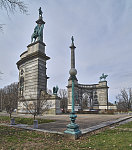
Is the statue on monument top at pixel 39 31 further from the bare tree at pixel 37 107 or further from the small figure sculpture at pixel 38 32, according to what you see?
the bare tree at pixel 37 107

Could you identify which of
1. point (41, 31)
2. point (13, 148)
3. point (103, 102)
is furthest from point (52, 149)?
point (103, 102)

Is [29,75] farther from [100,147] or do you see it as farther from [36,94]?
[100,147]

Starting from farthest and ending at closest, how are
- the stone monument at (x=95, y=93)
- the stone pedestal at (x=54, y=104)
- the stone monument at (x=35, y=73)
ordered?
the stone monument at (x=95, y=93)
the stone monument at (x=35, y=73)
the stone pedestal at (x=54, y=104)

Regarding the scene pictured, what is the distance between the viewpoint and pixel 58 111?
2289cm

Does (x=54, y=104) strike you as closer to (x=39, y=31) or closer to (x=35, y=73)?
(x=35, y=73)

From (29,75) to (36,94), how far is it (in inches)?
163

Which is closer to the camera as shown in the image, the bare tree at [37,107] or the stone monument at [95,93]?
the bare tree at [37,107]

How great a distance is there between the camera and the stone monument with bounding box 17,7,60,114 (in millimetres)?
22625

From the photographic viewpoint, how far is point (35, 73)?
23391 millimetres

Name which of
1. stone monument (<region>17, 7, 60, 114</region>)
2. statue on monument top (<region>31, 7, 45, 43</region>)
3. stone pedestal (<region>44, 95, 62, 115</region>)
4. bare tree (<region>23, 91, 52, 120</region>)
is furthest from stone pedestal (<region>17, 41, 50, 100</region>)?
bare tree (<region>23, 91, 52, 120</region>)

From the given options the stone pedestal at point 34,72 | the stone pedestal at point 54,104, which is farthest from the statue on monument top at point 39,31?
the stone pedestal at point 54,104

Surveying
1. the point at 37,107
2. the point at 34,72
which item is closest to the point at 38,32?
the point at 34,72

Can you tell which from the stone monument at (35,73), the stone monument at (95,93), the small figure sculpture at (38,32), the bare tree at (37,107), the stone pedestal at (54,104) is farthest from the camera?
the stone monument at (95,93)

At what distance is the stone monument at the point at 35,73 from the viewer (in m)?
22.6
